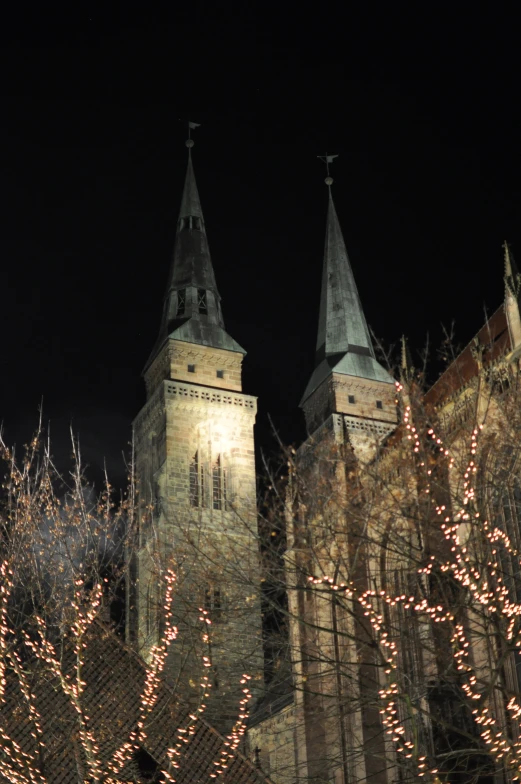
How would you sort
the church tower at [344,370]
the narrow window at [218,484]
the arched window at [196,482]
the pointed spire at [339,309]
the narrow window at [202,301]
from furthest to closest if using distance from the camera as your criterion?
the pointed spire at [339,309]
the narrow window at [202,301]
the church tower at [344,370]
the narrow window at [218,484]
the arched window at [196,482]

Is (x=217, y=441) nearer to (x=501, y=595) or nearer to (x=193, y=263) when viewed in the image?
(x=193, y=263)

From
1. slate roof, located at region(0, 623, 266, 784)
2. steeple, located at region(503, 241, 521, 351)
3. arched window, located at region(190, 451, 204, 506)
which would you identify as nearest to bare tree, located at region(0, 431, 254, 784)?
slate roof, located at region(0, 623, 266, 784)

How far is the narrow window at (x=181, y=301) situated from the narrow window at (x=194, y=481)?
30.5 ft

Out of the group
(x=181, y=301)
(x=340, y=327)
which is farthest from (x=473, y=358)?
(x=181, y=301)

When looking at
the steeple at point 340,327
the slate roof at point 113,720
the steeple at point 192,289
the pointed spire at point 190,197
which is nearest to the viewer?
the slate roof at point 113,720

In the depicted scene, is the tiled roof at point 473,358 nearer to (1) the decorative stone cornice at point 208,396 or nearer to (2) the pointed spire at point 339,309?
(1) the decorative stone cornice at point 208,396

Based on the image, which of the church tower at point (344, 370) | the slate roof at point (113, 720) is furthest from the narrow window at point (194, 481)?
the slate roof at point (113, 720)

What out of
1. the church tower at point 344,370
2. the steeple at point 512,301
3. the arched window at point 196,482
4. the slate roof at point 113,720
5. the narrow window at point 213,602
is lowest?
the slate roof at point 113,720

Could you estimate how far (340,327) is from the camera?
5591 cm

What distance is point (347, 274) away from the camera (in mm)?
57688

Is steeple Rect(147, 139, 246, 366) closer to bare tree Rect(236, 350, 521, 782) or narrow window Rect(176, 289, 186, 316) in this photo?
narrow window Rect(176, 289, 186, 316)

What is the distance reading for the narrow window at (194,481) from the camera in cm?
4788

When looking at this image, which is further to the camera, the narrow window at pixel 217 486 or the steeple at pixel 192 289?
the steeple at pixel 192 289

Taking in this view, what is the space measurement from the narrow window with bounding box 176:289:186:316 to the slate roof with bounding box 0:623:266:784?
34.7 m
